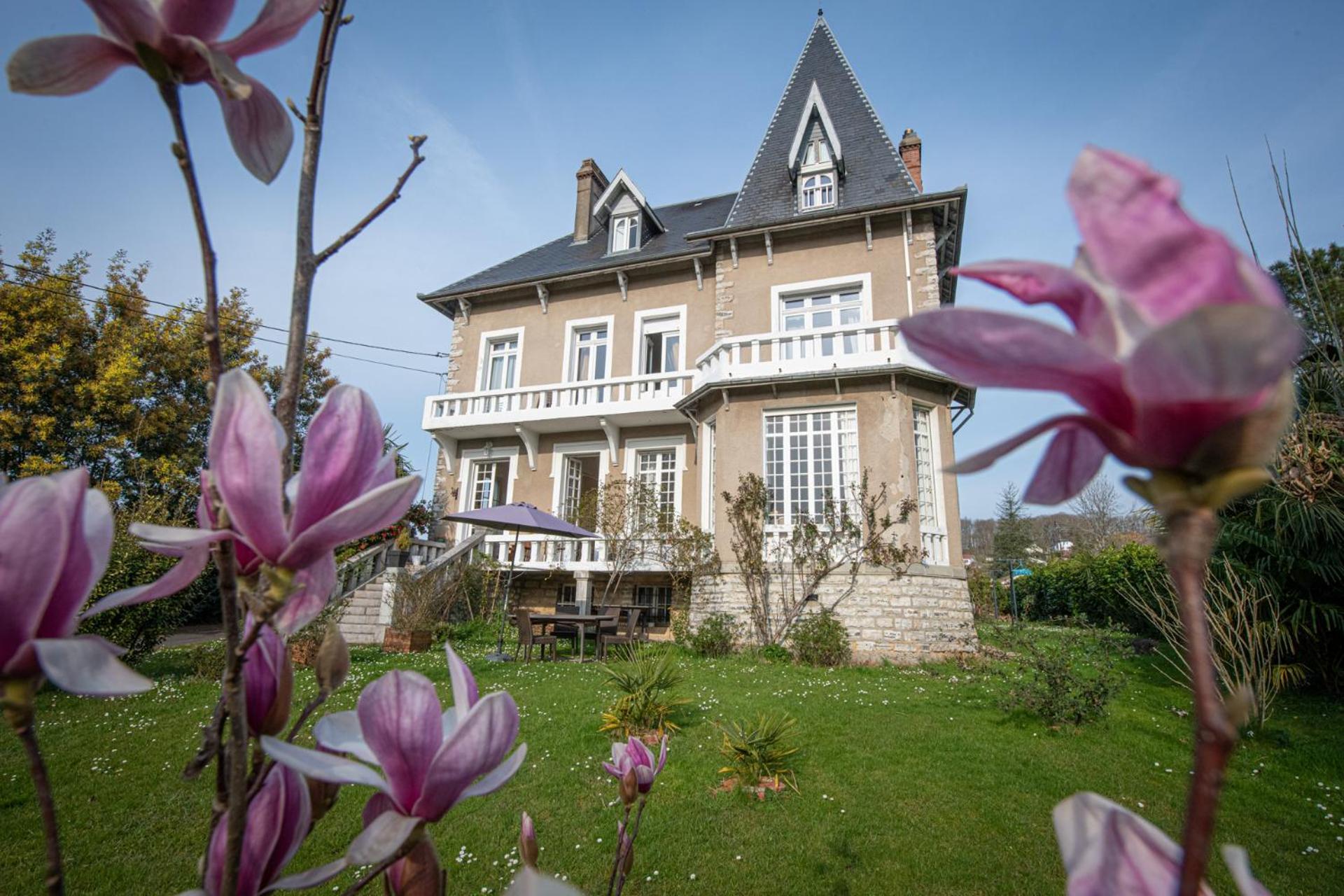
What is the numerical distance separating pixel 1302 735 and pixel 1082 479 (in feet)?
24.3

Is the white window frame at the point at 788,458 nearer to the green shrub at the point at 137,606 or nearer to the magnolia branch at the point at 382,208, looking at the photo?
the green shrub at the point at 137,606

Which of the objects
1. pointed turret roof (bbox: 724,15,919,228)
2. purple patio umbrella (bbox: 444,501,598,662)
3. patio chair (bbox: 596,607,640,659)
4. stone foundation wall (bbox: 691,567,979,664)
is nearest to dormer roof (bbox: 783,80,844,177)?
pointed turret roof (bbox: 724,15,919,228)

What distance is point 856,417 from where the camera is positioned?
10.8 m

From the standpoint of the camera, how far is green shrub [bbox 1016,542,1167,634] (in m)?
13.2

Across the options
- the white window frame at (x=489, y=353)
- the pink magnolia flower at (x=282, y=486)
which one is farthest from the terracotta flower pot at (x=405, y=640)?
the pink magnolia flower at (x=282, y=486)

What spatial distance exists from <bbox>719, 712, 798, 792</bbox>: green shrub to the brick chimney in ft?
51.8

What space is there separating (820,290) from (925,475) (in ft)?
14.3

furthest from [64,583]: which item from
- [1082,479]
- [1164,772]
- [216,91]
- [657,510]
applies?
[657,510]

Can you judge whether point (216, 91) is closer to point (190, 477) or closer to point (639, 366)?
point (639, 366)

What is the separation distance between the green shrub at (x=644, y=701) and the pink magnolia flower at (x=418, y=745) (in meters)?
4.53

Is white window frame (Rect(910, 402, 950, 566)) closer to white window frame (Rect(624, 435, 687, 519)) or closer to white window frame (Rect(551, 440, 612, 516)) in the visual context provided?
white window frame (Rect(624, 435, 687, 519))

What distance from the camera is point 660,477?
13922mm

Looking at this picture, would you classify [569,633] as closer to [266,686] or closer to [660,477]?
[660,477]

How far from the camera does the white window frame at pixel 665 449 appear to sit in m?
13.6
